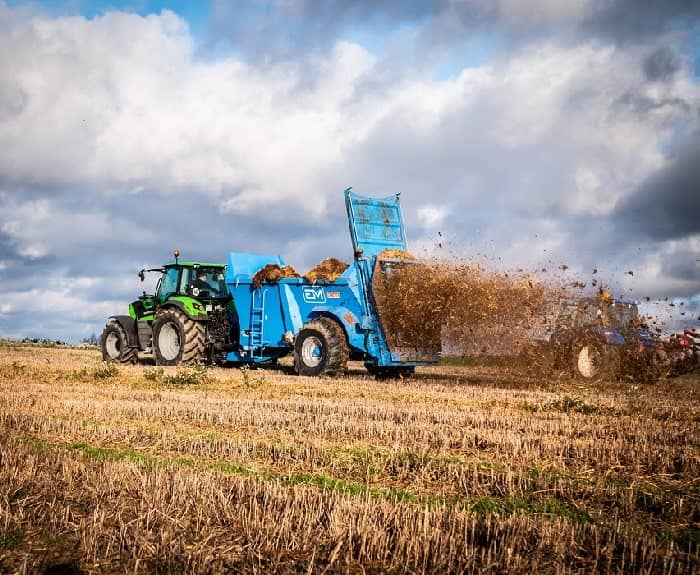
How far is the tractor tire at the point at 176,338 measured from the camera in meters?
15.6

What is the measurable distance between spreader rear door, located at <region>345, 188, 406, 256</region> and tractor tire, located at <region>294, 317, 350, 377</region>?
151cm

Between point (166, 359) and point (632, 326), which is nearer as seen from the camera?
point (632, 326)

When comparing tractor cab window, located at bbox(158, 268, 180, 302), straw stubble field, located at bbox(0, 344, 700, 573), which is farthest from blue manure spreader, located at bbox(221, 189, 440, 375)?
straw stubble field, located at bbox(0, 344, 700, 573)

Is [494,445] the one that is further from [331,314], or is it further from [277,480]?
[331,314]

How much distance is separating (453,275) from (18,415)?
7016mm

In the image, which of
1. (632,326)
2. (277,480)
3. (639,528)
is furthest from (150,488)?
(632,326)

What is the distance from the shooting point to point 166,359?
645 inches

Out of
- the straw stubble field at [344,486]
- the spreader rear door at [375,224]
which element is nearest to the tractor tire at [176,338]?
the spreader rear door at [375,224]

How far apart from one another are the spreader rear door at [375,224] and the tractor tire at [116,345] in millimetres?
7136

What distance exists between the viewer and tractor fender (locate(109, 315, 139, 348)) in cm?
1756

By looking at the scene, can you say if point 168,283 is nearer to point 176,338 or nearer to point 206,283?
point 206,283

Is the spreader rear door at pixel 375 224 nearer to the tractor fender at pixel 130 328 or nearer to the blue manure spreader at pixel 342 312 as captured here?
the blue manure spreader at pixel 342 312

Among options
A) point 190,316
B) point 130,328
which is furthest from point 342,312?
point 130,328

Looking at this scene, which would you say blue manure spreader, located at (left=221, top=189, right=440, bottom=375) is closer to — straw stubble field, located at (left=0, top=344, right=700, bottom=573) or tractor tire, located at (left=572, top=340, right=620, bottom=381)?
tractor tire, located at (left=572, top=340, right=620, bottom=381)
